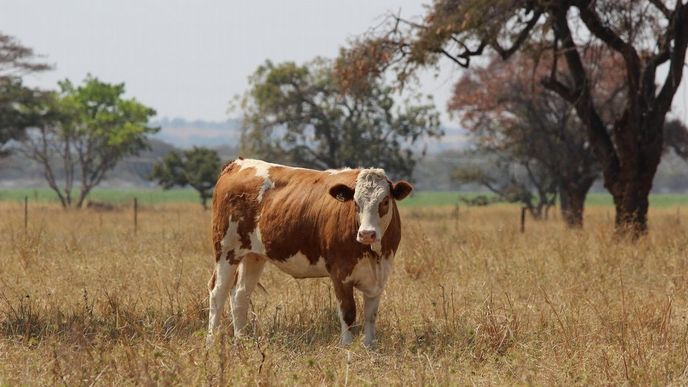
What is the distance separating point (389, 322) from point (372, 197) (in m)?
1.96

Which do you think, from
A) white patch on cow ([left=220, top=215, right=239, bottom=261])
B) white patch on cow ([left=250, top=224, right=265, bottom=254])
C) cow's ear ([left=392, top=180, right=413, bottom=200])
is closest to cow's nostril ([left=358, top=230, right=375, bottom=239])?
cow's ear ([left=392, top=180, right=413, bottom=200])

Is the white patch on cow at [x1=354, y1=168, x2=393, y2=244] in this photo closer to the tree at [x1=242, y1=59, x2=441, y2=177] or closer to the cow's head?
the cow's head

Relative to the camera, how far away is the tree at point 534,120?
90.1ft

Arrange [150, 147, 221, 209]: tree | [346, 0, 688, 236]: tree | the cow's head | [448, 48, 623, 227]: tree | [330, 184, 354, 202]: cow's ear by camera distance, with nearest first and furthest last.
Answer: the cow's head → [330, 184, 354, 202]: cow's ear → [346, 0, 688, 236]: tree → [448, 48, 623, 227]: tree → [150, 147, 221, 209]: tree

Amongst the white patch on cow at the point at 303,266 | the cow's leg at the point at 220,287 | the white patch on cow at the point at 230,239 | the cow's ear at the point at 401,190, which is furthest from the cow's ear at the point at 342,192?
the cow's leg at the point at 220,287

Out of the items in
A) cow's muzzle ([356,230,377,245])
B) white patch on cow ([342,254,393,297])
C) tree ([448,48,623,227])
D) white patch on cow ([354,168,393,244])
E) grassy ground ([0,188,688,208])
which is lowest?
grassy ground ([0,188,688,208])

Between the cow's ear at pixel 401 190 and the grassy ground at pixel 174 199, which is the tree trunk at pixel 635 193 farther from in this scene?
the grassy ground at pixel 174 199

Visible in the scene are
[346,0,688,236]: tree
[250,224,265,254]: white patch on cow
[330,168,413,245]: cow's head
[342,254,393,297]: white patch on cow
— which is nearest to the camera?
[330,168,413,245]: cow's head

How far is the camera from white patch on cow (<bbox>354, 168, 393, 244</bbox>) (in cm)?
695

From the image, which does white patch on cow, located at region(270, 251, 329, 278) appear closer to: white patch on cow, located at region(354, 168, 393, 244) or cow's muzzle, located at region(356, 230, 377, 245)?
white patch on cow, located at region(354, 168, 393, 244)

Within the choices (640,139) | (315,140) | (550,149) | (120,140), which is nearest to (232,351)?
(640,139)

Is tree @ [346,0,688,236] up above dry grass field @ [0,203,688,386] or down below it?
above

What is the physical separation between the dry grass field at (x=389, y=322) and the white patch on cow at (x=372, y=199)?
3.07ft

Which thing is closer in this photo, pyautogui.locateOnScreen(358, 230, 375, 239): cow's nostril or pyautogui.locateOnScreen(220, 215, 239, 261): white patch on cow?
pyautogui.locateOnScreen(358, 230, 375, 239): cow's nostril
